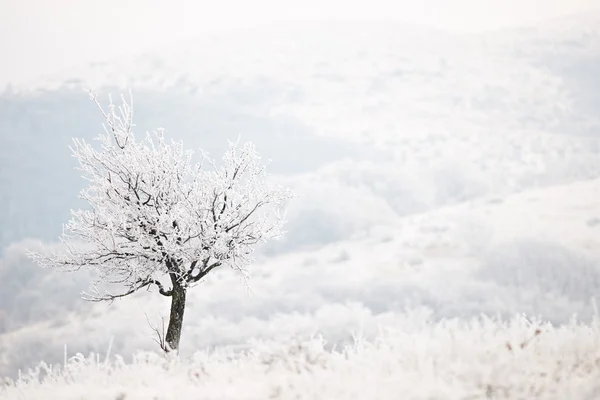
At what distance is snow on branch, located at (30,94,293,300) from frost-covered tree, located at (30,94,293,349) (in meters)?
0.03

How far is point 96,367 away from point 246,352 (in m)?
2.37

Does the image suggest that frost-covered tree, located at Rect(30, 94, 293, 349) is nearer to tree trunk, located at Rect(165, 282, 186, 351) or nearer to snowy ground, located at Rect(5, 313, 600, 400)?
tree trunk, located at Rect(165, 282, 186, 351)

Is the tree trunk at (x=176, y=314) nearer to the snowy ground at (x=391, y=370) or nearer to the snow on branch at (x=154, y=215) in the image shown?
the snow on branch at (x=154, y=215)

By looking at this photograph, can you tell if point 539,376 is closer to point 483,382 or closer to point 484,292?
point 483,382

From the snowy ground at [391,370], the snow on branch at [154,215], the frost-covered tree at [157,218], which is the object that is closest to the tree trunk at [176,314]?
the frost-covered tree at [157,218]

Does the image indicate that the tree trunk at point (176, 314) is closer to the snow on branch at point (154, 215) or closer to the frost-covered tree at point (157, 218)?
the frost-covered tree at point (157, 218)

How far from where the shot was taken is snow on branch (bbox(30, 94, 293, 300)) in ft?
48.6

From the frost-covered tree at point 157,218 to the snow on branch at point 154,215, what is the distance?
0.10ft

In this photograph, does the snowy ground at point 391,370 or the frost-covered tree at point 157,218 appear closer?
the snowy ground at point 391,370

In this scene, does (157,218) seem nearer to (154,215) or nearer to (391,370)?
(154,215)

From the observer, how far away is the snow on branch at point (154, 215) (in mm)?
14828

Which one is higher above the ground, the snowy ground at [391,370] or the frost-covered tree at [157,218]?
the frost-covered tree at [157,218]

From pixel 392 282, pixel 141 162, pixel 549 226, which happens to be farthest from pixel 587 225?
pixel 141 162

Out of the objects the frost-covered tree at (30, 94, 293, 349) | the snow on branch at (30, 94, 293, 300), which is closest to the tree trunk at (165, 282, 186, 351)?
the frost-covered tree at (30, 94, 293, 349)
